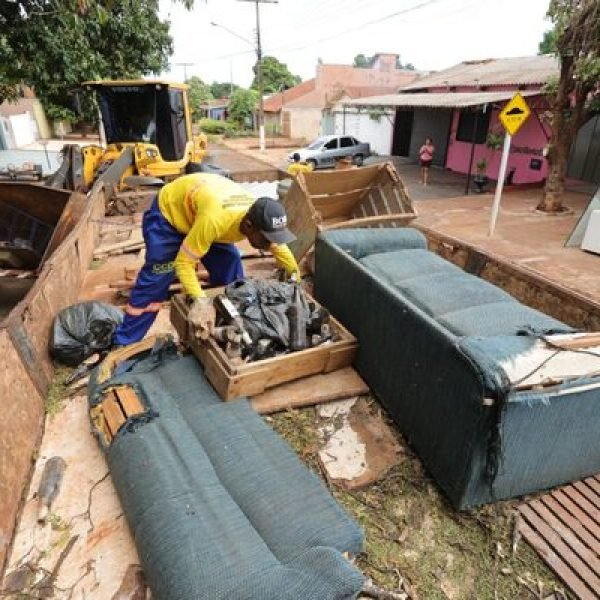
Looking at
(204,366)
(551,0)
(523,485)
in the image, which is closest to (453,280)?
(523,485)

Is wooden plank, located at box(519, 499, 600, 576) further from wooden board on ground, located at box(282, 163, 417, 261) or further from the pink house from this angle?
the pink house

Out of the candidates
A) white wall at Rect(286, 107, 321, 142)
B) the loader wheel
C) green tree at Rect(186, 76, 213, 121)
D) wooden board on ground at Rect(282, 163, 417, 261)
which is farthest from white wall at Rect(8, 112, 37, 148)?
wooden board on ground at Rect(282, 163, 417, 261)

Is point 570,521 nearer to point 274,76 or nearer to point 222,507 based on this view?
point 222,507

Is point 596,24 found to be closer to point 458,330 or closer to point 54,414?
point 458,330

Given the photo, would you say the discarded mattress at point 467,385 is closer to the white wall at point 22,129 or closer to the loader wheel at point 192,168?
the loader wheel at point 192,168

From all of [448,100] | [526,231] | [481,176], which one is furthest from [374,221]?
[448,100]

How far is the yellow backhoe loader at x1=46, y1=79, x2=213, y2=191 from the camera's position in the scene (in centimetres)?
839

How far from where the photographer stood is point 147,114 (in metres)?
8.84

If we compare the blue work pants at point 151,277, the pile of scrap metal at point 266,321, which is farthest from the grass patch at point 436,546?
the blue work pants at point 151,277

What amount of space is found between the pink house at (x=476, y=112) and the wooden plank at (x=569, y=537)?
10.9 metres

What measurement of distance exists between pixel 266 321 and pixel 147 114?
7.33m

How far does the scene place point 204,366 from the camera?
11.2 feet

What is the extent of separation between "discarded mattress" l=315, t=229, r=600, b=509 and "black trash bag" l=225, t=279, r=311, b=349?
55cm

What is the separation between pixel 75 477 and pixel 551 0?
10.6 meters
